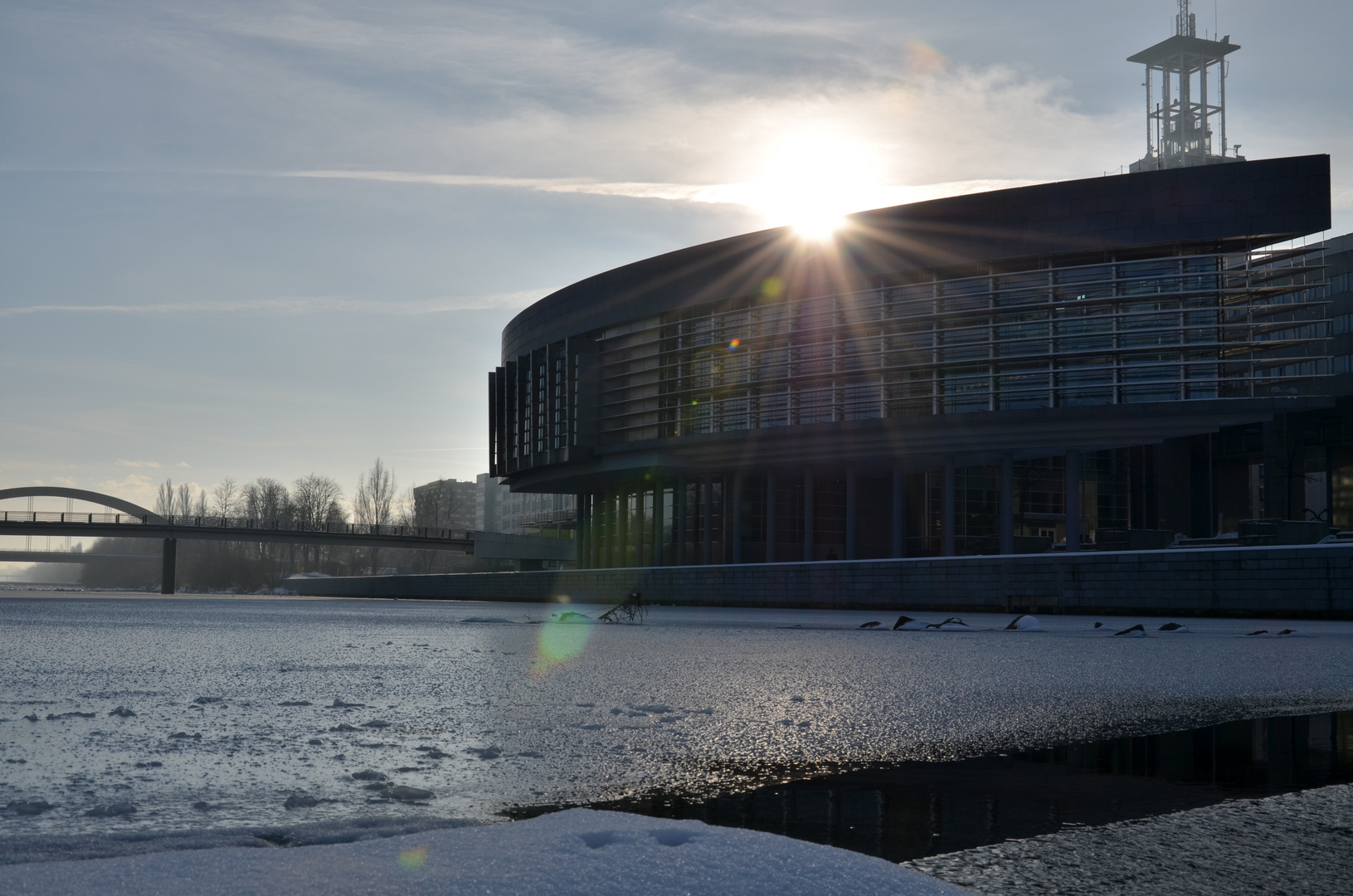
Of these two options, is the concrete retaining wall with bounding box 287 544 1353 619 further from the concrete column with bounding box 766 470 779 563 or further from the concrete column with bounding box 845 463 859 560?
the concrete column with bounding box 766 470 779 563

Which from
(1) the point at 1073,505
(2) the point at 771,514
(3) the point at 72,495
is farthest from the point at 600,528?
(3) the point at 72,495

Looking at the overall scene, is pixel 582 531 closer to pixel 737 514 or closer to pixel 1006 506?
pixel 737 514

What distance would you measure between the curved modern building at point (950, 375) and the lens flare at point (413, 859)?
36680 millimetres

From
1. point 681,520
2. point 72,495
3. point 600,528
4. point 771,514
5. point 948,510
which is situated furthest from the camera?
point 72,495

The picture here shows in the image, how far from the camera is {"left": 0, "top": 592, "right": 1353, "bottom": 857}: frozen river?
3842 millimetres

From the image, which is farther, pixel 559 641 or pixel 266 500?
pixel 266 500

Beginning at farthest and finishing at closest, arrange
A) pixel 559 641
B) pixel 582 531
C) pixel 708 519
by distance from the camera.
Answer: pixel 582 531, pixel 708 519, pixel 559 641

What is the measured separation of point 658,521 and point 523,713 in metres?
56.3

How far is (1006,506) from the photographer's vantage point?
45625 millimetres

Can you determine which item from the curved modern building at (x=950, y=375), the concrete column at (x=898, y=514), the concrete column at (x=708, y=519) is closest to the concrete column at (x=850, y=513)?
the curved modern building at (x=950, y=375)

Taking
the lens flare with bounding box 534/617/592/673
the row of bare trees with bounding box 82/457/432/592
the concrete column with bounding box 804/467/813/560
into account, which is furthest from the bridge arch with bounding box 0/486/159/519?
the lens flare with bounding box 534/617/592/673

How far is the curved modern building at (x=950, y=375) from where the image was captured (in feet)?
137

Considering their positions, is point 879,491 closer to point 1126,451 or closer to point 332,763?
point 1126,451

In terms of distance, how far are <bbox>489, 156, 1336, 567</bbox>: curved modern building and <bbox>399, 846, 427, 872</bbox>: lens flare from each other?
3668 centimetres
